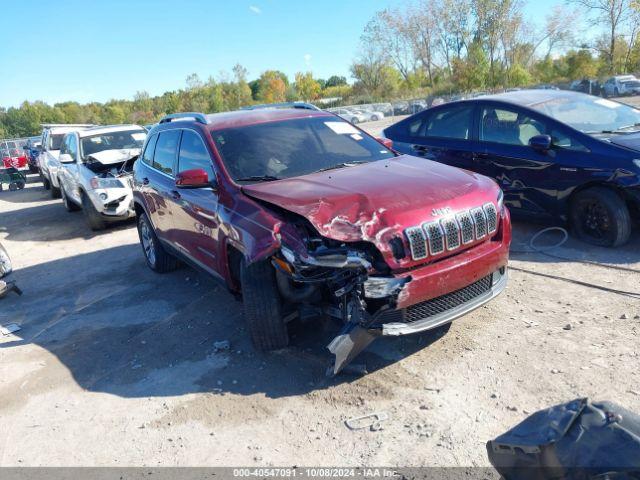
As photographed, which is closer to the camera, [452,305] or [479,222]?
[452,305]

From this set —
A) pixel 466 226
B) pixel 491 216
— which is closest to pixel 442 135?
pixel 491 216

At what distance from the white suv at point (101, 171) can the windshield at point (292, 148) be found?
5375 millimetres

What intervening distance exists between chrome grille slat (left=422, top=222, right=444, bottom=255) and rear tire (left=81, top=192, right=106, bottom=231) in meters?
7.63

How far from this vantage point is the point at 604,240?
18.4 ft

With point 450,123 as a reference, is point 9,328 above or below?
below

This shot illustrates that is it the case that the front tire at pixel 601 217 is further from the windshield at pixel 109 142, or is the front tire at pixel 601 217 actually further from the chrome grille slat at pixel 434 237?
the windshield at pixel 109 142

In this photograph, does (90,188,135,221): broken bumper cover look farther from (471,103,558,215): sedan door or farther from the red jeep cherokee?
(471,103,558,215): sedan door

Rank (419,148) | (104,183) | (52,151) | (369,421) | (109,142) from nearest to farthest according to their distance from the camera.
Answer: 1. (369,421)
2. (419,148)
3. (104,183)
4. (109,142)
5. (52,151)

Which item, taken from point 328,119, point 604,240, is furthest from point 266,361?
point 604,240

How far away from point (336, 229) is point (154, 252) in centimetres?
383

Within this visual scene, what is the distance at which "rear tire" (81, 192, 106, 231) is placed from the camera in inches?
374

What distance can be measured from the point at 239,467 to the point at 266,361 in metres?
1.15

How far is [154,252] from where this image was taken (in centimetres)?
654

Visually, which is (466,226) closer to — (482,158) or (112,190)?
(482,158)
